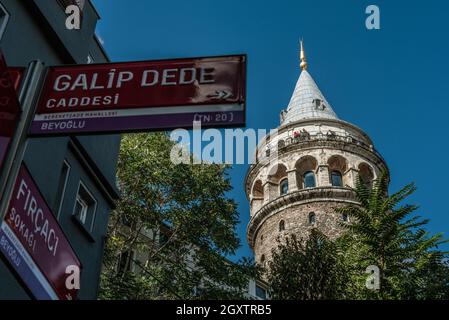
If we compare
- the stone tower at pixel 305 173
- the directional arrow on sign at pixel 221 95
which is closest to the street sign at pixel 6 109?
the directional arrow on sign at pixel 221 95

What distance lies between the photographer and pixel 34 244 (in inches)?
167

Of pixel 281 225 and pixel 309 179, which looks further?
pixel 309 179

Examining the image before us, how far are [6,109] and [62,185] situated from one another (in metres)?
8.71

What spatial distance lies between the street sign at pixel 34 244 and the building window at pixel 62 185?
756 cm

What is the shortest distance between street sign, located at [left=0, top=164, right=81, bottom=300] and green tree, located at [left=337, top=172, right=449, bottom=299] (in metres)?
17.3

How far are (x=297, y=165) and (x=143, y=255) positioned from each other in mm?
24048

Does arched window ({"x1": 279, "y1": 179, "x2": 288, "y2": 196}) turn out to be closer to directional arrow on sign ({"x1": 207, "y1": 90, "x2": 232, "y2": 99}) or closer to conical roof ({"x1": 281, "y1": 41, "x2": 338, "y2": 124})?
conical roof ({"x1": 281, "y1": 41, "x2": 338, "y2": 124})

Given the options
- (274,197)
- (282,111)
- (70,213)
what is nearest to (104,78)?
(70,213)

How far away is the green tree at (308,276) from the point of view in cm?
1997

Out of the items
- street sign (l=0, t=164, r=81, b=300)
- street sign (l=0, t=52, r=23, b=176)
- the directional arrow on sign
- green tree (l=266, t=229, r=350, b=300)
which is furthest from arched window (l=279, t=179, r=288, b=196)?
street sign (l=0, t=52, r=23, b=176)

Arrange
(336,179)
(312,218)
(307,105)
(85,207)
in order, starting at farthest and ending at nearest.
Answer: (307,105) < (336,179) < (312,218) < (85,207)

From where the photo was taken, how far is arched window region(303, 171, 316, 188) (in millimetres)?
49128

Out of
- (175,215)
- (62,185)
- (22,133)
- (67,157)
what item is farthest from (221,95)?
(175,215)

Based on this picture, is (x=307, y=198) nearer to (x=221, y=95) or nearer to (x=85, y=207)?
(x=85, y=207)
